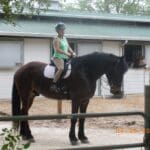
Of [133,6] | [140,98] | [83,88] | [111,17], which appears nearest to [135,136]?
[83,88]

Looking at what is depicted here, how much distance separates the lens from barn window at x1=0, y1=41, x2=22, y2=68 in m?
20.4

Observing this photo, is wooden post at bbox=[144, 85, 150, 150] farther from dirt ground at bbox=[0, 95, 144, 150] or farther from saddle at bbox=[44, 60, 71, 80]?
saddle at bbox=[44, 60, 71, 80]

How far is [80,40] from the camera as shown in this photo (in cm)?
2197

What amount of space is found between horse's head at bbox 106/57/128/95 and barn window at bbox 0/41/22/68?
35.6ft

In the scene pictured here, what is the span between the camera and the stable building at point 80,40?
67.5ft

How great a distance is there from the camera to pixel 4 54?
803 inches

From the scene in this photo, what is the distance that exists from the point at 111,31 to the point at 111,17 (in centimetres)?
189

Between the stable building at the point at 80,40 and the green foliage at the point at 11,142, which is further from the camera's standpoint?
the stable building at the point at 80,40

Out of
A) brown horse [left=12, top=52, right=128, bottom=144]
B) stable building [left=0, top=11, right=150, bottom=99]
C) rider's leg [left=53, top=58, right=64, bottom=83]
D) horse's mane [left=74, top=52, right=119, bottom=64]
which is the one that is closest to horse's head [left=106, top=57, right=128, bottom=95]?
brown horse [left=12, top=52, right=128, bottom=144]

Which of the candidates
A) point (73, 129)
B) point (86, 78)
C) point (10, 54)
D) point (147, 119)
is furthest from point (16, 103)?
point (10, 54)

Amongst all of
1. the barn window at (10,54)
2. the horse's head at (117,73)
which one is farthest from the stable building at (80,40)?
the horse's head at (117,73)

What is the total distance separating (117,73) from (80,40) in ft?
39.6

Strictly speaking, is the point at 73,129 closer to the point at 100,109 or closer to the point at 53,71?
the point at 53,71

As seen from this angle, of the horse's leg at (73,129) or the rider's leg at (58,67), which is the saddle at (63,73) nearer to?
the rider's leg at (58,67)
